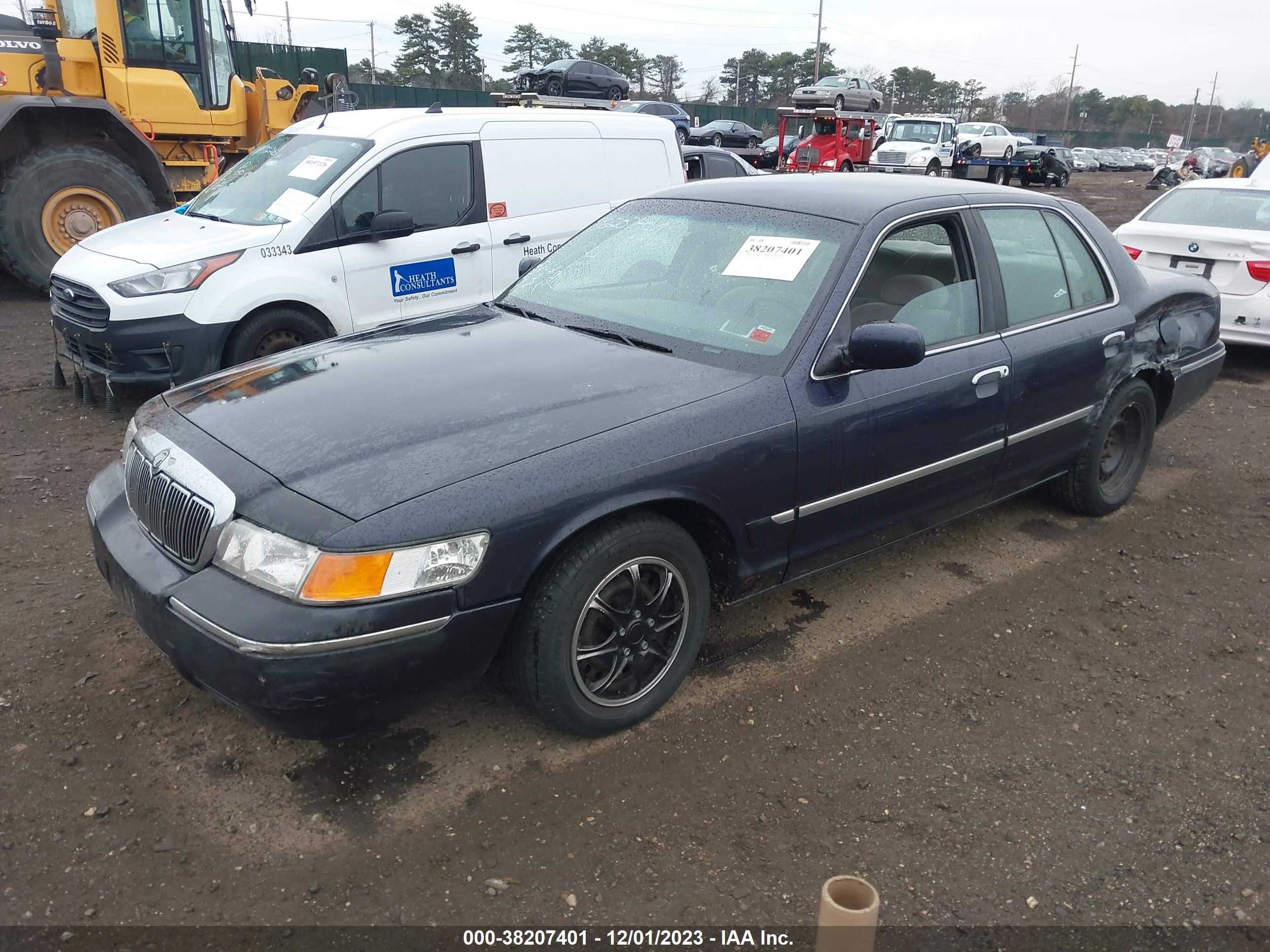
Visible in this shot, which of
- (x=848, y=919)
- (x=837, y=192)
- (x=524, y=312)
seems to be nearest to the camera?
(x=848, y=919)

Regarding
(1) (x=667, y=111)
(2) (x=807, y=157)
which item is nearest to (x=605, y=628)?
(2) (x=807, y=157)

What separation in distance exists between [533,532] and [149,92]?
32.0ft

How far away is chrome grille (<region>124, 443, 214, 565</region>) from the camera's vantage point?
2.71m

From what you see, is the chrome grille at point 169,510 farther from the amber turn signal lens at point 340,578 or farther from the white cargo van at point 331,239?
the white cargo van at point 331,239

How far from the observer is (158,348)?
5.71m

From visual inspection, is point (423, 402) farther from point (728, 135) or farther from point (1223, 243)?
point (728, 135)

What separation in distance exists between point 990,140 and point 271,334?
111 feet

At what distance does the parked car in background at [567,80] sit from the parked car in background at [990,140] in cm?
1491

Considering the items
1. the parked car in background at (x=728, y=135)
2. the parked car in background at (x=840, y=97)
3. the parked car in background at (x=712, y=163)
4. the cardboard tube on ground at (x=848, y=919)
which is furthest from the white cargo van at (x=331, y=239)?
the parked car in background at (x=728, y=135)

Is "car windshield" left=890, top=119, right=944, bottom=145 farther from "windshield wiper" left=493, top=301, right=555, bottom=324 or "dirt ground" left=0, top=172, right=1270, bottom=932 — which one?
"windshield wiper" left=493, top=301, right=555, bottom=324

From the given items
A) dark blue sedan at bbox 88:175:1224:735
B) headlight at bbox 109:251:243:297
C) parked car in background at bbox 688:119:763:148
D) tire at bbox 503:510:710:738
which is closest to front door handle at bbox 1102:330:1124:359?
dark blue sedan at bbox 88:175:1224:735

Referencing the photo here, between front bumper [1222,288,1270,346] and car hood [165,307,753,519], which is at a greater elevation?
car hood [165,307,753,519]

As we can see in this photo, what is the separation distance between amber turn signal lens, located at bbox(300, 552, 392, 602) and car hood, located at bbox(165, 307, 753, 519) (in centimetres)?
13

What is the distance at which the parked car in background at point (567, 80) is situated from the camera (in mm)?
23750
